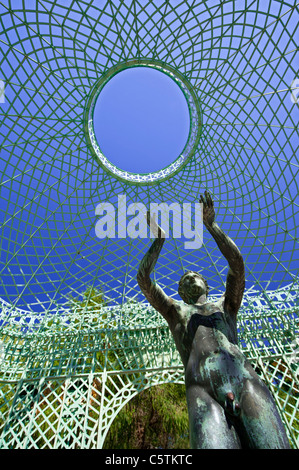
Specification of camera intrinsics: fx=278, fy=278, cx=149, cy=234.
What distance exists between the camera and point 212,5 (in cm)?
1188

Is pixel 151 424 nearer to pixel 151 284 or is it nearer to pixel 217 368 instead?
pixel 151 284

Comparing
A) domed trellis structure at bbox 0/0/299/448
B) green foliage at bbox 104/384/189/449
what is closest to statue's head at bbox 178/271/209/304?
domed trellis structure at bbox 0/0/299/448

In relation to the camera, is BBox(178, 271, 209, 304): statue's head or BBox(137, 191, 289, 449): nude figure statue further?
BBox(178, 271, 209, 304): statue's head

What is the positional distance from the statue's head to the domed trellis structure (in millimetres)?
7108

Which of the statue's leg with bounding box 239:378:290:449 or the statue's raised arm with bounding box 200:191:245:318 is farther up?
the statue's raised arm with bounding box 200:191:245:318

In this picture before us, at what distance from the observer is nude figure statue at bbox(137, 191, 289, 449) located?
4129 mm

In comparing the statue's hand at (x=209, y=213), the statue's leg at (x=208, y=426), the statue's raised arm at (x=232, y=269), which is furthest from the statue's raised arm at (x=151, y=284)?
the statue's leg at (x=208, y=426)

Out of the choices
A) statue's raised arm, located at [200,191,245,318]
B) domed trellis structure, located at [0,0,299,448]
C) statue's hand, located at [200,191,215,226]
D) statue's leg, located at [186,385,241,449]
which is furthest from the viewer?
domed trellis structure, located at [0,0,299,448]

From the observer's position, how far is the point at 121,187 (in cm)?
1739

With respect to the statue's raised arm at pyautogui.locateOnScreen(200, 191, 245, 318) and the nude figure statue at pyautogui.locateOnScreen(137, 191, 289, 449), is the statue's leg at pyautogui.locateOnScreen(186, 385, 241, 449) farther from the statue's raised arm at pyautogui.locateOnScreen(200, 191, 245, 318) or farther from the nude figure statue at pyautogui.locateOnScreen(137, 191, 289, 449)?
the statue's raised arm at pyautogui.locateOnScreen(200, 191, 245, 318)

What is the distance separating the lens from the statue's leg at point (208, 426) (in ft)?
13.1

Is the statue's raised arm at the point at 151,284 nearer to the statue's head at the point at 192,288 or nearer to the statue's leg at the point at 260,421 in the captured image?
the statue's head at the point at 192,288

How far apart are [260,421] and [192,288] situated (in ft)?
9.86

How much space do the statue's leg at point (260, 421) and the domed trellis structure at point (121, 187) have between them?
8.03 meters
